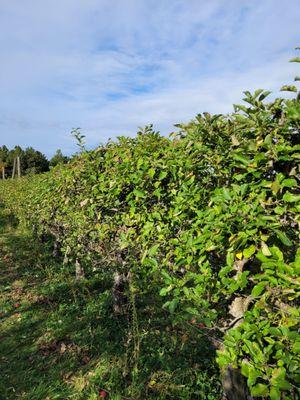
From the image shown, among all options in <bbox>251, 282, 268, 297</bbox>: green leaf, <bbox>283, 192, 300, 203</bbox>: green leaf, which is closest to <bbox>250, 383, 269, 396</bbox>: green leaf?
<bbox>251, 282, 268, 297</bbox>: green leaf

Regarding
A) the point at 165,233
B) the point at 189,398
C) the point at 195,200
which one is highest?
the point at 195,200

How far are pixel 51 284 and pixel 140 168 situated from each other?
161 inches

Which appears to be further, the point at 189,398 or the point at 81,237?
the point at 81,237

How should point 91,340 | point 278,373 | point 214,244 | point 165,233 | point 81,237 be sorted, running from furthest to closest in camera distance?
point 81,237 < point 91,340 < point 165,233 < point 214,244 < point 278,373

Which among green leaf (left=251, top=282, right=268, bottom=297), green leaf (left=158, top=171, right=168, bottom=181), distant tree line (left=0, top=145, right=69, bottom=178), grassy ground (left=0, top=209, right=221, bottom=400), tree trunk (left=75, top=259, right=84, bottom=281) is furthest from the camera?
distant tree line (left=0, top=145, right=69, bottom=178)

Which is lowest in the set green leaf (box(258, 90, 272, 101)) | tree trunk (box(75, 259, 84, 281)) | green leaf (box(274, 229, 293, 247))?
tree trunk (box(75, 259, 84, 281))

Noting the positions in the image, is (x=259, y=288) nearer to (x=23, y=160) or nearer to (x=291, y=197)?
(x=291, y=197)

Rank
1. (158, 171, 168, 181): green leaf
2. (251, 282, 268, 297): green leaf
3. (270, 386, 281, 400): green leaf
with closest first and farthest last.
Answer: (270, 386, 281, 400): green leaf, (251, 282, 268, 297): green leaf, (158, 171, 168, 181): green leaf

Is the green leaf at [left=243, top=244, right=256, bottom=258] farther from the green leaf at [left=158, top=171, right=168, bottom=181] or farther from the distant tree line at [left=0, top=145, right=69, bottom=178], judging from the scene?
the distant tree line at [left=0, top=145, right=69, bottom=178]

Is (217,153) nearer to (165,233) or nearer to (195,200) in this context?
(195,200)

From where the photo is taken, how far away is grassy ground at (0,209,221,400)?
137 inches

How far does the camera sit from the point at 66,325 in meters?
4.94

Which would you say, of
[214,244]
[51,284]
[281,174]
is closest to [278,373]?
[214,244]

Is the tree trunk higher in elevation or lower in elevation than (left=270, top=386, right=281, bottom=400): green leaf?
lower
